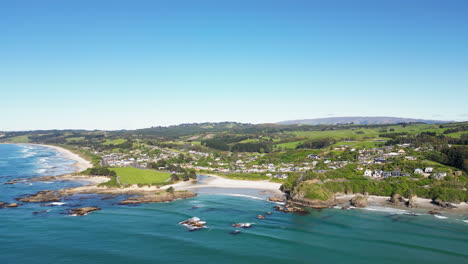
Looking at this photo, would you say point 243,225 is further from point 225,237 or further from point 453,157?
point 453,157

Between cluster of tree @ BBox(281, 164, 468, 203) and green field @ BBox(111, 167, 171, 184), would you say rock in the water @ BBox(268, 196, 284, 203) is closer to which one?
cluster of tree @ BBox(281, 164, 468, 203)

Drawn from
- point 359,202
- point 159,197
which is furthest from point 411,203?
point 159,197

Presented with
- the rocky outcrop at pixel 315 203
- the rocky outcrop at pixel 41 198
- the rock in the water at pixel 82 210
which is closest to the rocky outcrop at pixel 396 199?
the rocky outcrop at pixel 315 203

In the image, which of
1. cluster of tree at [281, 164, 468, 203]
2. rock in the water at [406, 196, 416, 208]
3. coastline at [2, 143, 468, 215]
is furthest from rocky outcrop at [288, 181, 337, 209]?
rock in the water at [406, 196, 416, 208]

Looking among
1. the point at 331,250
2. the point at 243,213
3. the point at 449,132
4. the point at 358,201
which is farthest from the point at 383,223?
the point at 449,132

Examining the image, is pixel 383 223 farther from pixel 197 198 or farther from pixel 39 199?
pixel 39 199

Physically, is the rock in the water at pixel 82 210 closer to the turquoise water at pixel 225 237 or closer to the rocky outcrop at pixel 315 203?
the turquoise water at pixel 225 237
